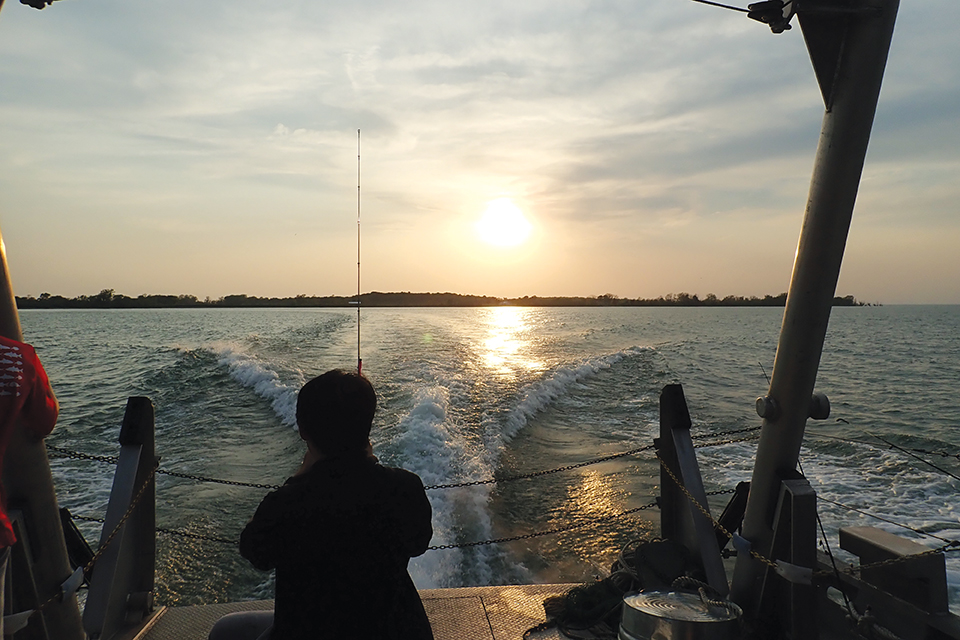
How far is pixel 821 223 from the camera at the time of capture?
319cm

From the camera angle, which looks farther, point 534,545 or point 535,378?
point 535,378

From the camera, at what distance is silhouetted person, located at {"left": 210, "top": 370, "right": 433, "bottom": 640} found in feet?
5.34

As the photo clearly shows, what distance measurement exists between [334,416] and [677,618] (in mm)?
1909

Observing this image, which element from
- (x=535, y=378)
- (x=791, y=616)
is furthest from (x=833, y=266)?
(x=535, y=378)

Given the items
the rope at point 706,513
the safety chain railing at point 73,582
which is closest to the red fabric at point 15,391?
the safety chain railing at point 73,582

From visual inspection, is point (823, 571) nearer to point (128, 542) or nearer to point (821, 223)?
point (821, 223)

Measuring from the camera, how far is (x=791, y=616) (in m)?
3.21

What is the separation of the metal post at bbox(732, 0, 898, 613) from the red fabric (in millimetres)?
3429

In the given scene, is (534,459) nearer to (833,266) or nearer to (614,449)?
(614,449)

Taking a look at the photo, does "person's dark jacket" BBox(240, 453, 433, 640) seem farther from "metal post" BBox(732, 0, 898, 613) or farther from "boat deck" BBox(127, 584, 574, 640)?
"metal post" BBox(732, 0, 898, 613)

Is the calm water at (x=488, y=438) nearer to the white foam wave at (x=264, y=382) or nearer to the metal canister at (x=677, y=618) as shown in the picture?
the white foam wave at (x=264, y=382)

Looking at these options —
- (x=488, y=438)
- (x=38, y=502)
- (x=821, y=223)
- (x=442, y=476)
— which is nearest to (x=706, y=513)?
(x=821, y=223)

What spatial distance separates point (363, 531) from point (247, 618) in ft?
2.88

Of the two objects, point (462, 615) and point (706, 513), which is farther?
point (462, 615)
